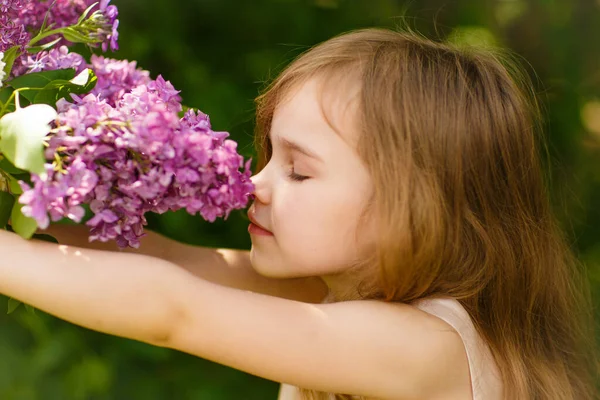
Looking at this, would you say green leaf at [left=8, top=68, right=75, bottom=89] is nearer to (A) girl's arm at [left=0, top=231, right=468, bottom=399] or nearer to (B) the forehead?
(A) girl's arm at [left=0, top=231, right=468, bottom=399]

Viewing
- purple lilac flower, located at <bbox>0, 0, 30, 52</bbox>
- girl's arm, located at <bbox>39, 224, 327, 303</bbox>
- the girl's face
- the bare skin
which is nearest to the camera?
the bare skin

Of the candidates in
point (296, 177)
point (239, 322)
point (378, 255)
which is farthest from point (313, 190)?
point (239, 322)

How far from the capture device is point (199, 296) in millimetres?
1159

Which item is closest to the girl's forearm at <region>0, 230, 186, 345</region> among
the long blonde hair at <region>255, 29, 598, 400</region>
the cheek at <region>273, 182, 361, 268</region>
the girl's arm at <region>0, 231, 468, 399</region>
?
the girl's arm at <region>0, 231, 468, 399</region>

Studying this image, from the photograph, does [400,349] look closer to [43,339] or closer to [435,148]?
[435,148]

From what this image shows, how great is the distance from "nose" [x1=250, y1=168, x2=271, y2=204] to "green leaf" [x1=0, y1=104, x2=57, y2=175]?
1.39 ft

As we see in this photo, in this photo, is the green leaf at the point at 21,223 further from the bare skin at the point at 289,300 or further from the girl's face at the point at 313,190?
the girl's face at the point at 313,190

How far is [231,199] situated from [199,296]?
144mm

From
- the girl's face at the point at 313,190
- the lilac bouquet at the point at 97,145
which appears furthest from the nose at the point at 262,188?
the lilac bouquet at the point at 97,145

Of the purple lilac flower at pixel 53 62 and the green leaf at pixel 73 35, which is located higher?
the green leaf at pixel 73 35

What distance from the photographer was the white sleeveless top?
4.55 ft

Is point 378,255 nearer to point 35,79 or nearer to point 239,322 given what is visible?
point 239,322

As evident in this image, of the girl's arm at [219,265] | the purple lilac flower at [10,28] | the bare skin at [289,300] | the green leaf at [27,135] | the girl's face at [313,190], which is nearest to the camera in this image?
the green leaf at [27,135]

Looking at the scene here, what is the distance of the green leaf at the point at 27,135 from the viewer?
39.2 inches
